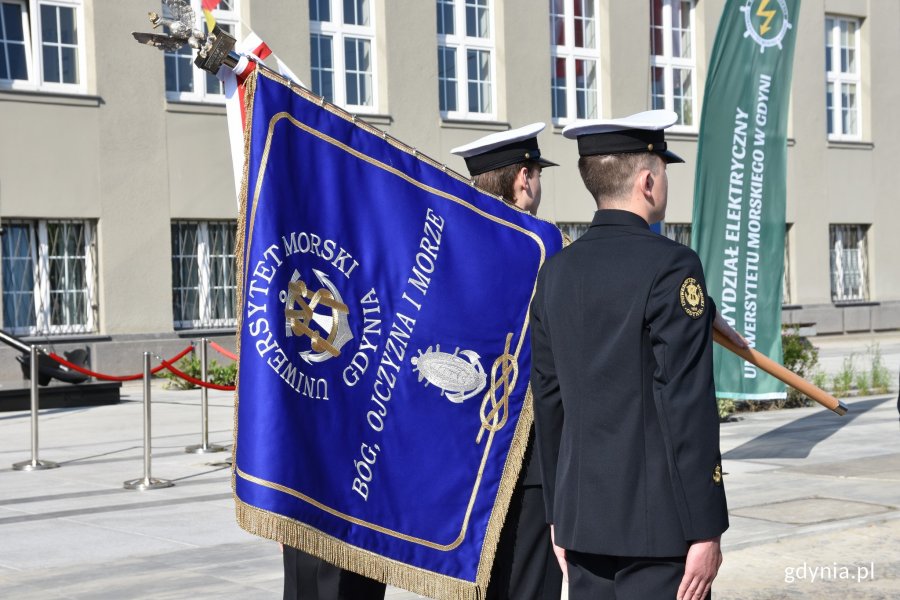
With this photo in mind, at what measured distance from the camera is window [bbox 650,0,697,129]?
97.5 feet

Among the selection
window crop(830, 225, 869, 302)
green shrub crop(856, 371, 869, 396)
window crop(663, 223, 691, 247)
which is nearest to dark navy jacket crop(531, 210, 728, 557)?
green shrub crop(856, 371, 869, 396)

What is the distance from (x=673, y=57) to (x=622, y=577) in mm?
27789

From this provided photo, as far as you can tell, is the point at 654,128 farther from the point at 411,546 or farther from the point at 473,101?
the point at 473,101

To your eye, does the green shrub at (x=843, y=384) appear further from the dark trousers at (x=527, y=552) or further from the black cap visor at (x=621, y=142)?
the black cap visor at (x=621, y=142)

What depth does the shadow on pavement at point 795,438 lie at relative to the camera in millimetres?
11312

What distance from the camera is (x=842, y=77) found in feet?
109

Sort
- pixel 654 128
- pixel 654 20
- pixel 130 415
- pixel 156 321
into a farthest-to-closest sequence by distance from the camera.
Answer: pixel 654 20, pixel 156 321, pixel 130 415, pixel 654 128

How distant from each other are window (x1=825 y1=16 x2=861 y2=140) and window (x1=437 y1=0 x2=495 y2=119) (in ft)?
34.2

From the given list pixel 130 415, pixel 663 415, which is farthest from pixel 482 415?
pixel 130 415

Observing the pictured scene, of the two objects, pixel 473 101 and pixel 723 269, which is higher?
pixel 473 101

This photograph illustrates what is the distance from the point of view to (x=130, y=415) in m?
16.5

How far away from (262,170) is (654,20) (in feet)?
89.3

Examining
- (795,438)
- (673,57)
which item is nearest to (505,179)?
(795,438)

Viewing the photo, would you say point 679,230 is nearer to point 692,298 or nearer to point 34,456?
point 34,456
